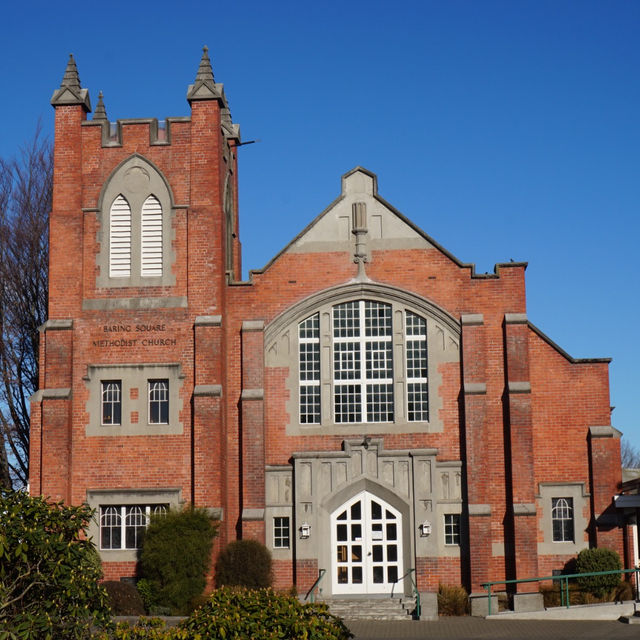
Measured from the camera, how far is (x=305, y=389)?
1222 inches

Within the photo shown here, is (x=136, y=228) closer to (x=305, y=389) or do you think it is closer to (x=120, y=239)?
(x=120, y=239)

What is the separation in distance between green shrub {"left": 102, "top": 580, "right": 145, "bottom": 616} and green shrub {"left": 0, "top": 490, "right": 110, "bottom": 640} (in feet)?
44.2

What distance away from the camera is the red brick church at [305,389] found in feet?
97.8

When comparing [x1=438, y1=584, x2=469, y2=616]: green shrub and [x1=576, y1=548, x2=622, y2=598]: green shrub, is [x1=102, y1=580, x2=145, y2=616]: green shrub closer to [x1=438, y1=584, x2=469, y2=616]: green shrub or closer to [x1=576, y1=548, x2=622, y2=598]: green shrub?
[x1=438, y1=584, x2=469, y2=616]: green shrub

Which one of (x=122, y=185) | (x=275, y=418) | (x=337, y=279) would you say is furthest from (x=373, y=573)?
→ (x=122, y=185)

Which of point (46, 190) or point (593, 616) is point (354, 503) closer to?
point (593, 616)

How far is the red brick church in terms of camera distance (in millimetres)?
29812

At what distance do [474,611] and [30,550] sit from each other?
54.2ft

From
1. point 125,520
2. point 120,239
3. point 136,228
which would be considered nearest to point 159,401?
point 125,520

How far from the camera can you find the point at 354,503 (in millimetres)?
30172

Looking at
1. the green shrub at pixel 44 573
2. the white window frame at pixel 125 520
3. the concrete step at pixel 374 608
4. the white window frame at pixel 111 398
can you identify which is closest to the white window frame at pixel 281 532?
the concrete step at pixel 374 608

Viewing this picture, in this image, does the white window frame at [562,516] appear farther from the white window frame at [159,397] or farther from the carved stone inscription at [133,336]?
the carved stone inscription at [133,336]

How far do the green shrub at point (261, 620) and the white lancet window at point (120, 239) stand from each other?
17880mm

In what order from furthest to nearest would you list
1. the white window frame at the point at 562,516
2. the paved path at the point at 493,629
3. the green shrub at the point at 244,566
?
the white window frame at the point at 562,516 < the green shrub at the point at 244,566 < the paved path at the point at 493,629
